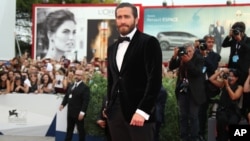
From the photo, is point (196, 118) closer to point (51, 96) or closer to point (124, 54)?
point (124, 54)

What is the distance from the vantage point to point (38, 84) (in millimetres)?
13875

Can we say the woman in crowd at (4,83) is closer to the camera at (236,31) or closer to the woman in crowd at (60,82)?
the woman in crowd at (60,82)

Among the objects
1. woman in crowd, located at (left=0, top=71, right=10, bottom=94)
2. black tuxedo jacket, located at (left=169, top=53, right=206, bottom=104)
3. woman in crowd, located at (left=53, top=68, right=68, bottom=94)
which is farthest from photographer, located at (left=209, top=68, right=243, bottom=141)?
woman in crowd, located at (left=0, top=71, right=10, bottom=94)

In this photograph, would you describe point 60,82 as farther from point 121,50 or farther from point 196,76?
point 121,50

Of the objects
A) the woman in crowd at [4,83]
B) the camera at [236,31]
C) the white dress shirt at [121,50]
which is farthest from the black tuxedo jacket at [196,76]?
the woman in crowd at [4,83]

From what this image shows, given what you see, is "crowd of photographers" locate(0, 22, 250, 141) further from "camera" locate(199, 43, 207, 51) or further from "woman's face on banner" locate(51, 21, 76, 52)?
"woman's face on banner" locate(51, 21, 76, 52)

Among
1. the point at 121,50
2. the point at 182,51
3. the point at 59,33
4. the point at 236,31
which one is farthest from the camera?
the point at 59,33

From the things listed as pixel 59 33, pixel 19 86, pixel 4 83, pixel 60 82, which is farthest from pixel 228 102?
pixel 59 33

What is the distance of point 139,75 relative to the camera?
5.14m

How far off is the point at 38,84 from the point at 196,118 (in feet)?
20.5

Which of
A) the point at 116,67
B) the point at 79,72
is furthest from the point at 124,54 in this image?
the point at 79,72

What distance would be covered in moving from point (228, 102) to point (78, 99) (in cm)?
385

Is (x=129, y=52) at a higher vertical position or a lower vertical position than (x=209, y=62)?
higher

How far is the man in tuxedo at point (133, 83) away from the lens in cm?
506
